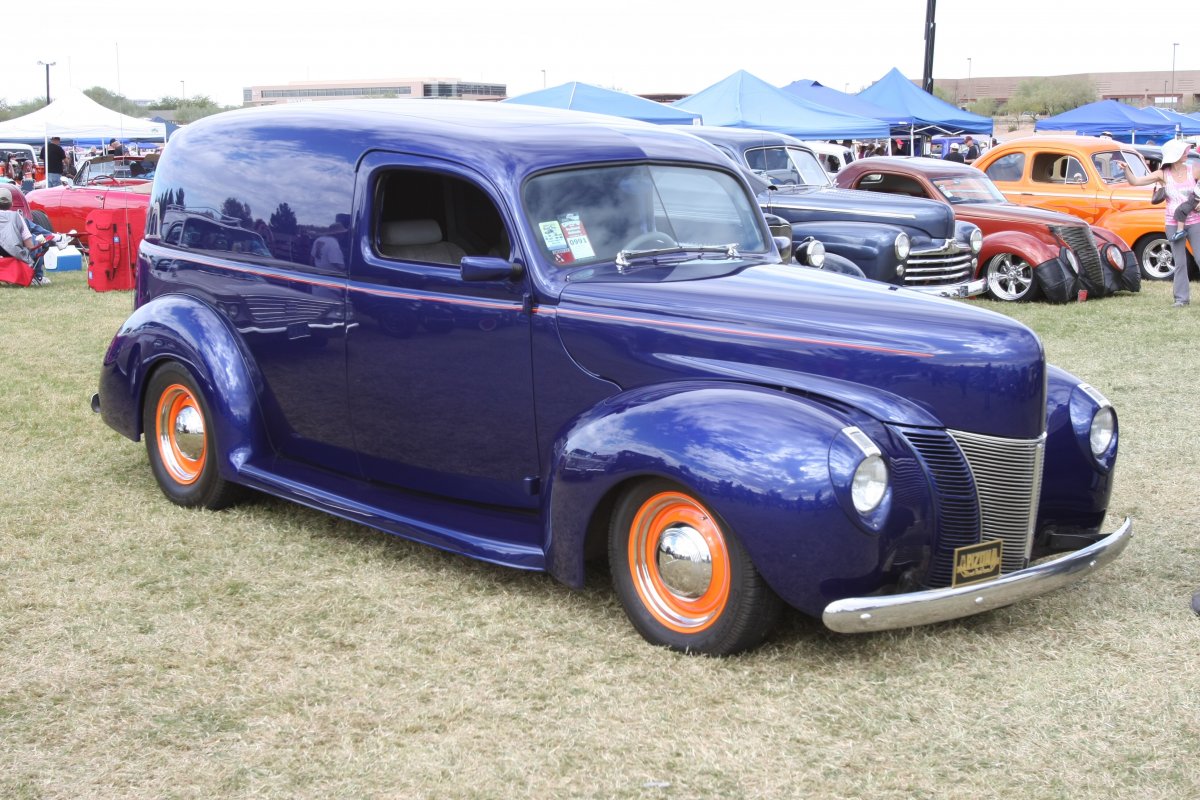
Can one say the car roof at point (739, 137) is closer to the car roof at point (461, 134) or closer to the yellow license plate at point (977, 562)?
the car roof at point (461, 134)

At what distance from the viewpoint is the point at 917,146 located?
36.5 m

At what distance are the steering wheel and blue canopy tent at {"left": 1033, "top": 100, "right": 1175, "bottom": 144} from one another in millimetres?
29615

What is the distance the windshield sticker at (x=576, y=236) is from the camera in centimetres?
476

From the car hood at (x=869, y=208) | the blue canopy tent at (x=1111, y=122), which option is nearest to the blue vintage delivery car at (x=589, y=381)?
the car hood at (x=869, y=208)

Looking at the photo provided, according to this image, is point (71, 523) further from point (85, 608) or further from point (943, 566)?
point (943, 566)

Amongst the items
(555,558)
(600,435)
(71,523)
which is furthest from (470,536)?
(71,523)

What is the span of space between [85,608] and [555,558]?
71.3 inches

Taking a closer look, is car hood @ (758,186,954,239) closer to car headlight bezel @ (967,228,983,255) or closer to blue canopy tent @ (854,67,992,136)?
car headlight bezel @ (967,228,983,255)

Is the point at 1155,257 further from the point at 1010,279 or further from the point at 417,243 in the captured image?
the point at 417,243

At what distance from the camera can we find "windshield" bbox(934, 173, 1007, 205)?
574 inches

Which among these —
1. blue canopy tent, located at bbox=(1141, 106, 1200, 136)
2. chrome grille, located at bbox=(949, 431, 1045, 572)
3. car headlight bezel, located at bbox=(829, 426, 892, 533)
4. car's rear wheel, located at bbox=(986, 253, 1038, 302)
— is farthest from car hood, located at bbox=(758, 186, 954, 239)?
blue canopy tent, located at bbox=(1141, 106, 1200, 136)

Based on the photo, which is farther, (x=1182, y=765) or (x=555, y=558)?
(x=555, y=558)

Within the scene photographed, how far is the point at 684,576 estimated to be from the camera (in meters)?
4.13

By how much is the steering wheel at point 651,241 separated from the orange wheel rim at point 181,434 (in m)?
2.29
